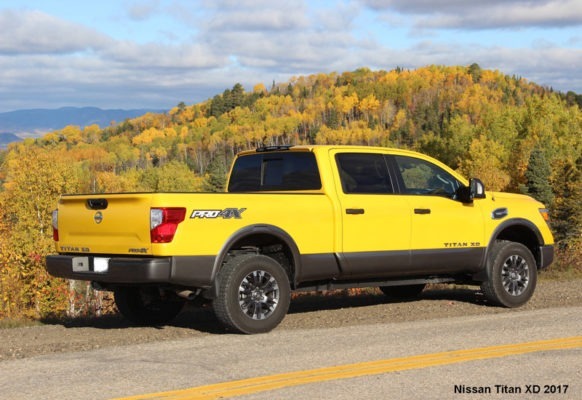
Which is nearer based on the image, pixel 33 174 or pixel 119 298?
pixel 119 298

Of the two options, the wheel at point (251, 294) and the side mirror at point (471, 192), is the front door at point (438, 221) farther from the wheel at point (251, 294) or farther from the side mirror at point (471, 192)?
the wheel at point (251, 294)

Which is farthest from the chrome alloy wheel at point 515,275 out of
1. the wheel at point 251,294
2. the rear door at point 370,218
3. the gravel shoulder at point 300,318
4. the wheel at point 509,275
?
the wheel at point 251,294

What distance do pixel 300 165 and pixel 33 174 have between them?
6120 cm

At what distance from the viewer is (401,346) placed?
7.33 meters

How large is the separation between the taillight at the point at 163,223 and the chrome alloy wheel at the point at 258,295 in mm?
1012

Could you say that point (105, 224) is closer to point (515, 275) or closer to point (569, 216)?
point (515, 275)

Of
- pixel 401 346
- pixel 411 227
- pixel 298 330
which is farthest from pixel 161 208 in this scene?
pixel 411 227

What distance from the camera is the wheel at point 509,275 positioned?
34.5 ft

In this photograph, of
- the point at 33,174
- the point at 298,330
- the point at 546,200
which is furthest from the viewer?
the point at 546,200

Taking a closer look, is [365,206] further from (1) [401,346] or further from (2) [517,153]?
(2) [517,153]

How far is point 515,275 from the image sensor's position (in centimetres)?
1076

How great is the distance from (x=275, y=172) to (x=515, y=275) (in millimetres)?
3639

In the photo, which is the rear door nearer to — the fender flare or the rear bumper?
the fender flare

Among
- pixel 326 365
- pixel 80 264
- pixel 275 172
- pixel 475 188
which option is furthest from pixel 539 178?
pixel 326 365
